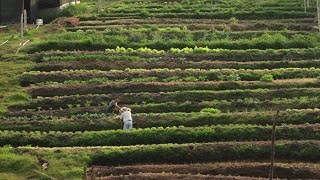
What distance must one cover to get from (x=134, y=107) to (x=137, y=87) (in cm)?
280

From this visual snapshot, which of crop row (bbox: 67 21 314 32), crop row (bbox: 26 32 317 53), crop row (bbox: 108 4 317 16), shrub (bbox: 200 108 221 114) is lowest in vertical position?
shrub (bbox: 200 108 221 114)

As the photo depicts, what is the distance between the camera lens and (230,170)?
2141cm

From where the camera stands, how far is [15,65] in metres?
34.5

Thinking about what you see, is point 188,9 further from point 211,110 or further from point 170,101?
point 211,110

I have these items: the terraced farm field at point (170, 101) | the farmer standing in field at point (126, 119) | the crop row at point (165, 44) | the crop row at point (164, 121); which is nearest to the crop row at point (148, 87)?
the terraced farm field at point (170, 101)

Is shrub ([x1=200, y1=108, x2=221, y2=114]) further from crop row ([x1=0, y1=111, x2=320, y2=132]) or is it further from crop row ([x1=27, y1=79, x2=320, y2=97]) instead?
crop row ([x1=27, y1=79, x2=320, y2=97])

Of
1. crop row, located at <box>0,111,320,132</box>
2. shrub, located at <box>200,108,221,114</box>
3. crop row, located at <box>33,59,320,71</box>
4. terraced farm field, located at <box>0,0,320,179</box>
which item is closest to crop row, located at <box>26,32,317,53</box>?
terraced farm field, located at <box>0,0,320,179</box>

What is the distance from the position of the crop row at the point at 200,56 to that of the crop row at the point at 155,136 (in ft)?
37.2

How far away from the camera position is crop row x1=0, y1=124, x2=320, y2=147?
78.4 ft

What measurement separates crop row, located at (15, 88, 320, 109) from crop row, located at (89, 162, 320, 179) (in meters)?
7.37

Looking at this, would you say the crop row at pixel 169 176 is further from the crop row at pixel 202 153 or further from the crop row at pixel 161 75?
the crop row at pixel 161 75

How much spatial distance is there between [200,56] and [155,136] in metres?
13.0

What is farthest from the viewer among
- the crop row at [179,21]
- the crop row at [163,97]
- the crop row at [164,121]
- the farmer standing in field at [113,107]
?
the crop row at [179,21]

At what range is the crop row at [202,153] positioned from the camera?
22.4 meters
